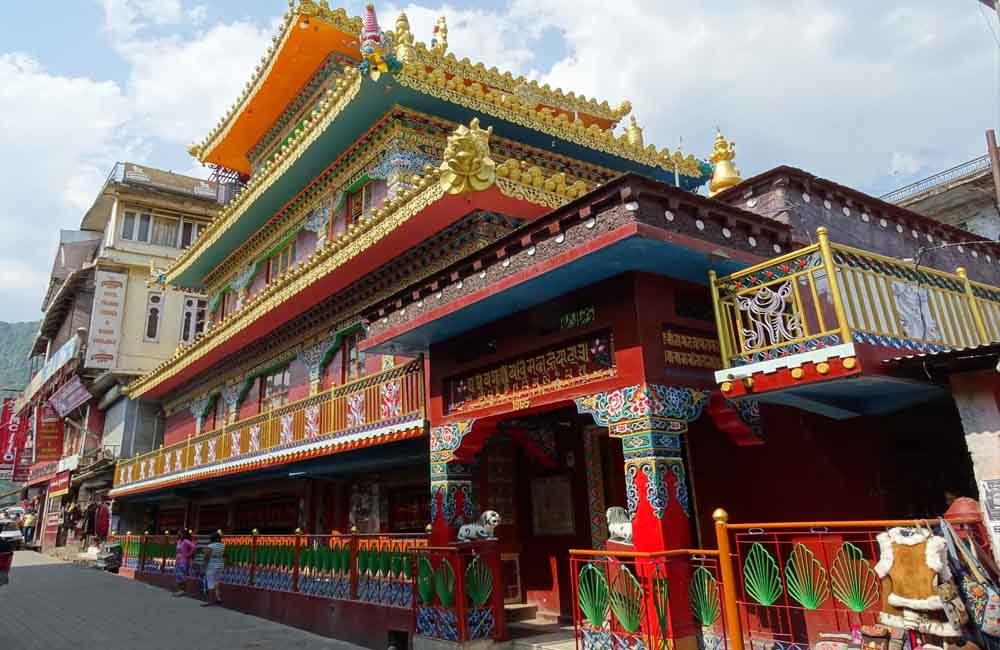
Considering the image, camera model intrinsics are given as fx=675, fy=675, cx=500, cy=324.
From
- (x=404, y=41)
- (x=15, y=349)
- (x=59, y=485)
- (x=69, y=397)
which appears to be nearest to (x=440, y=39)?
(x=404, y=41)

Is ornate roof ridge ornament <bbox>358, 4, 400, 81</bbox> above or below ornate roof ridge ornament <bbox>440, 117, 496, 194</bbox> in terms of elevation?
above

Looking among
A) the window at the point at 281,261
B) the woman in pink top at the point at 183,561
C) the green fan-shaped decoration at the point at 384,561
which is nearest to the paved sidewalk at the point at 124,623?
the woman in pink top at the point at 183,561

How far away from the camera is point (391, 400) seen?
10664 mm

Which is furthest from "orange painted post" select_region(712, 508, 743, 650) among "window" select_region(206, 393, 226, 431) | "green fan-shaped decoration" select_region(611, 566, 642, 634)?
"window" select_region(206, 393, 226, 431)

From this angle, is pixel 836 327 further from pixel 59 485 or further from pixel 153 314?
pixel 59 485

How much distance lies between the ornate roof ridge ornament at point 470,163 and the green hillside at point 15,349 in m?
147

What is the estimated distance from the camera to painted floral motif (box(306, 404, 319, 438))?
12.7 metres

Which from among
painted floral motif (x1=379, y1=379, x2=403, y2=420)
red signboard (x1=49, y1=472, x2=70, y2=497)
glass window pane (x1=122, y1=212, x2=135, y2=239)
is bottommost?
painted floral motif (x1=379, y1=379, x2=403, y2=420)

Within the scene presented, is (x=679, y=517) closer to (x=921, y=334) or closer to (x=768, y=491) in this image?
(x=768, y=491)

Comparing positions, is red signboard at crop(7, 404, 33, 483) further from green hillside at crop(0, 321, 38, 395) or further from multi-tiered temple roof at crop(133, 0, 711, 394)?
green hillside at crop(0, 321, 38, 395)

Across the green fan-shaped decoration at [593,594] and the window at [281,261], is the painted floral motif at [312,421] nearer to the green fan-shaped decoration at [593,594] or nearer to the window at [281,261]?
the window at [281,261]

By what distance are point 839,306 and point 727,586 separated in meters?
2.53

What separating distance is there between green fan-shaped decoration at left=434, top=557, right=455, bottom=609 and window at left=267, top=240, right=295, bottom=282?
37.4ft

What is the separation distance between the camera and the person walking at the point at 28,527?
39.4 m
